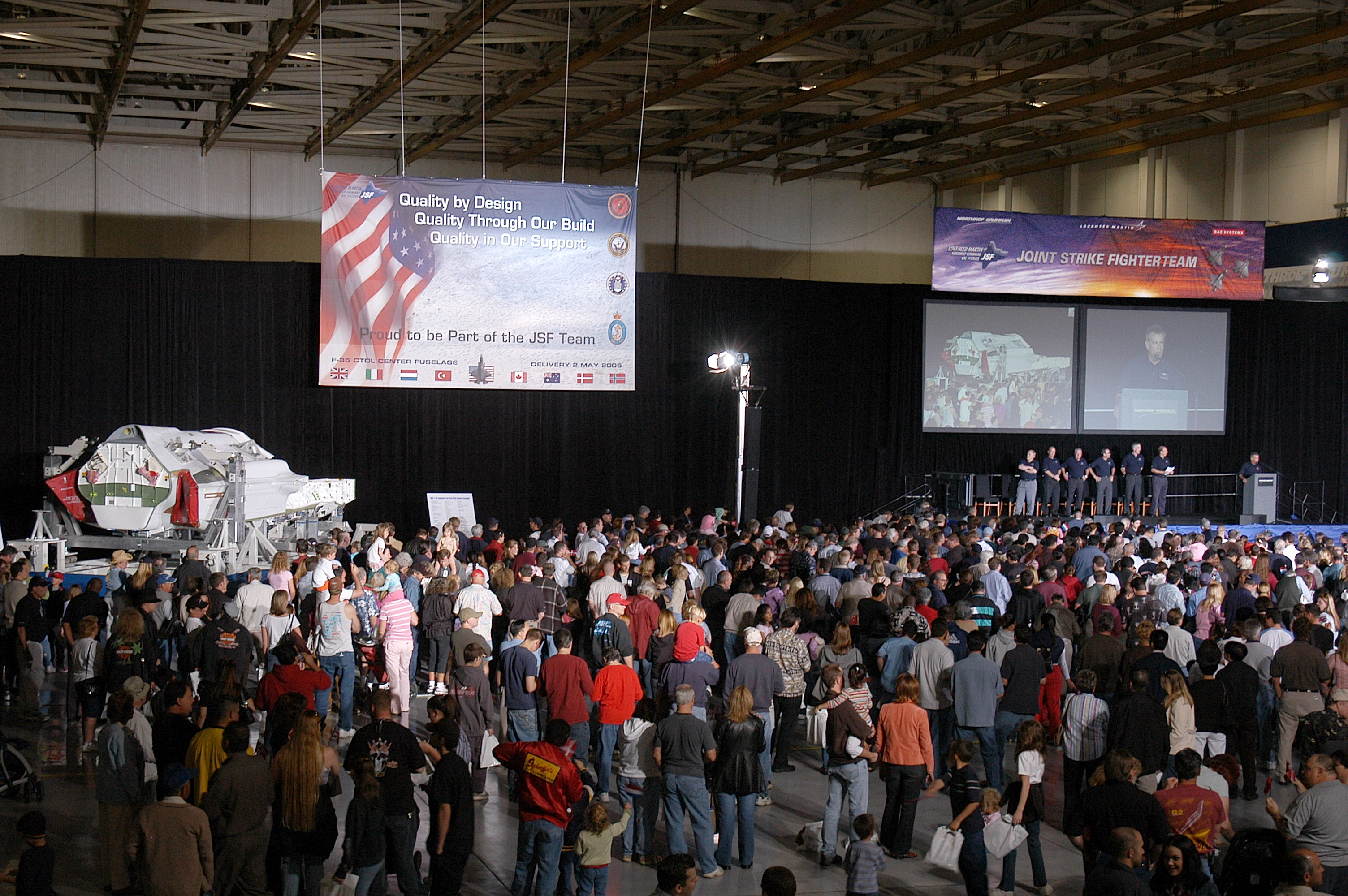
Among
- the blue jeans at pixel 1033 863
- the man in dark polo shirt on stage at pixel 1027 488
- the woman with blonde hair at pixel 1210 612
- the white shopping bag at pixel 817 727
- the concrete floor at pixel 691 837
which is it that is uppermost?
the man in dark polo shirt on stage at pixel 1027 488

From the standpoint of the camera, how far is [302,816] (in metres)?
5.51

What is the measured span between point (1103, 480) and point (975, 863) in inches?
613

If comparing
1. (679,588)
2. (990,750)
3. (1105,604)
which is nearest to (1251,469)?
(1105,604)

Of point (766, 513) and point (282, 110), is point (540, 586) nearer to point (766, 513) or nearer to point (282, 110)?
point (766, 513)

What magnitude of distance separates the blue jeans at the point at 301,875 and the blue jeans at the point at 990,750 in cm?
402

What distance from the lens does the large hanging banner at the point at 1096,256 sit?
65.9 ft

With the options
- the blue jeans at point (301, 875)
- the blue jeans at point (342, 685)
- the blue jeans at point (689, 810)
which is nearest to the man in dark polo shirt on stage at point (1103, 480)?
the blue jeans at point (342, 685)

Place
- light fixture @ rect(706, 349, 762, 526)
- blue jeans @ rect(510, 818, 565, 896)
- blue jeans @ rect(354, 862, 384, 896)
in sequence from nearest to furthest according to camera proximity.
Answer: blue jeans @ rect(354, 862, 384, 896) → blue jeans @ rect(510, 818, 565, 896) → light fixture @ rect(706, 349, 762, 526)

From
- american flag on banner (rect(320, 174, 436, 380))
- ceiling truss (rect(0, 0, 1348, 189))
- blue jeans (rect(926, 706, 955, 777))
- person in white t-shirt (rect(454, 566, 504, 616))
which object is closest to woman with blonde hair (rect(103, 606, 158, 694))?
person in white t-shirt (rect(454, 566, 504, 616))

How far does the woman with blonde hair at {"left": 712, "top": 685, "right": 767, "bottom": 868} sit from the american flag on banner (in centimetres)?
1114

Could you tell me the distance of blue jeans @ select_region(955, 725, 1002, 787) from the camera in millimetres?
7570

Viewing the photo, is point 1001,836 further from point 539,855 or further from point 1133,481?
point 1133,481

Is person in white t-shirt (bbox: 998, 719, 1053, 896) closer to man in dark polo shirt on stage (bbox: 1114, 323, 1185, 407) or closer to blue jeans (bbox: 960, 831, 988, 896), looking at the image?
blue jeans (bbox: 960, 831, 988, 896)

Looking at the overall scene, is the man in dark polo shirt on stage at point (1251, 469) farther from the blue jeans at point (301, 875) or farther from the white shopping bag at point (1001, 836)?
the blue jeans at point (301, 875)
